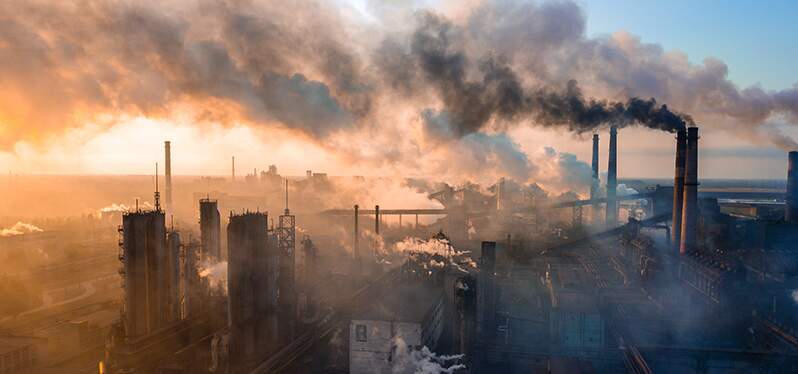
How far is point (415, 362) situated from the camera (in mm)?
21859

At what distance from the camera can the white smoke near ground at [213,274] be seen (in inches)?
1298

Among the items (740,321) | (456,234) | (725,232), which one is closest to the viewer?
(740,321)

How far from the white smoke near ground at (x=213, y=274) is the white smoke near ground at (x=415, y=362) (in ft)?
51.2

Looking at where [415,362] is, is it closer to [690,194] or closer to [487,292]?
[487,292]

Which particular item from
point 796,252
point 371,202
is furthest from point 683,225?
point 371,202

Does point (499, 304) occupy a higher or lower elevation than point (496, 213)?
lower

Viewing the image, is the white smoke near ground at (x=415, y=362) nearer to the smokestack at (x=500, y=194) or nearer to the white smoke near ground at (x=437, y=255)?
the white smoke near ground at (x=437, y=255)

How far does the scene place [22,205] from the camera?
113938mm

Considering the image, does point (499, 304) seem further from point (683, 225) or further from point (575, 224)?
point (575, 224)

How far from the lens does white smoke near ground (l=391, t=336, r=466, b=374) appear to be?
21547 millimetres

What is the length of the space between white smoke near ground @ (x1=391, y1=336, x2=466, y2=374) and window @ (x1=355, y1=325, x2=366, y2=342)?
1383mm

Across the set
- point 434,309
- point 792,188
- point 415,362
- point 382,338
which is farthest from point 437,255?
point 792,188

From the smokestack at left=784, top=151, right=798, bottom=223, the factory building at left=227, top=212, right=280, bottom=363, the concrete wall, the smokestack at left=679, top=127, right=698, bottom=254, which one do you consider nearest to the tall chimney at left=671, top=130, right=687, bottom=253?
the smokestack at left=679, top=127, right=698, bottom=254

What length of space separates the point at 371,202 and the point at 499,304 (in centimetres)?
3905
